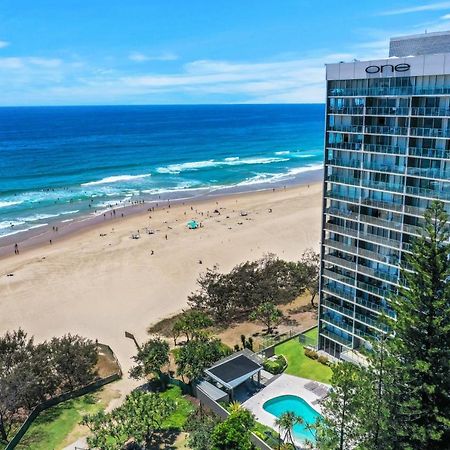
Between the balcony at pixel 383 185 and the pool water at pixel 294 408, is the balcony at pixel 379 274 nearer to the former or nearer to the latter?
the balcony at pixel 383 185

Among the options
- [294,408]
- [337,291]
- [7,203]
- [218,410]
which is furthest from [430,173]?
[7,203]

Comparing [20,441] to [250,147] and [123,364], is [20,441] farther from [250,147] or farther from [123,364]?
[250,147]

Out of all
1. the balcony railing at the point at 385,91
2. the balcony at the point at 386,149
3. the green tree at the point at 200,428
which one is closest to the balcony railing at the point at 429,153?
the balcony at the point at 386,149

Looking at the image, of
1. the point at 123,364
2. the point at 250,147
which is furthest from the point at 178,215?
the point at 250,147

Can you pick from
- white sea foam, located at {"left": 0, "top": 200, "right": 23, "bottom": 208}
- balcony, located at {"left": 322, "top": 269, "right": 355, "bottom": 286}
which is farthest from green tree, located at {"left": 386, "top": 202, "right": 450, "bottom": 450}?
white sea foam, located at {"left": 0, "top": 200, "right": 23, "bottom": 208}

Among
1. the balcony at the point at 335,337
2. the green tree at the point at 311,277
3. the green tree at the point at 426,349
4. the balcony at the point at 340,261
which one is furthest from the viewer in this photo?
the green tree at the point at 311,277

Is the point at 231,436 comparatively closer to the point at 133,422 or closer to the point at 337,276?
the point at 133,422

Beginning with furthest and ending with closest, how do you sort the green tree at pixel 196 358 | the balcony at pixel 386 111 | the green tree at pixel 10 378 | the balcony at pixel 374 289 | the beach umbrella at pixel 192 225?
the beach umbrella at pixel 192 225, the green tree at pixel 196 358, the balcony at pixel 374 289, the green tree at pixel 10 378, the balcony at pixel 386 111

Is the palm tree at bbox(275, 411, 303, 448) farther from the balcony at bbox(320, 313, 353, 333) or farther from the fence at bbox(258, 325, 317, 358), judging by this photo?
the balcony at bbox(320, 313, 353, 333)
